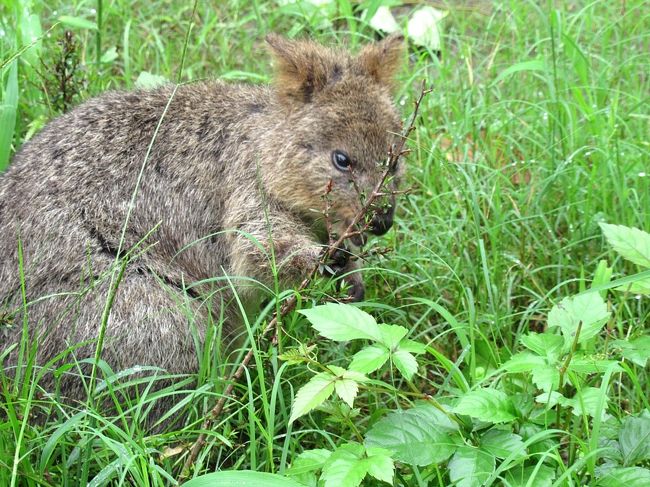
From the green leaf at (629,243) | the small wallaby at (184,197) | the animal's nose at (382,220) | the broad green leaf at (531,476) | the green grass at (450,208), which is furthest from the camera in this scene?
the animal's nose at (382,220)

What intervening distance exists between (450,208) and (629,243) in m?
2.00

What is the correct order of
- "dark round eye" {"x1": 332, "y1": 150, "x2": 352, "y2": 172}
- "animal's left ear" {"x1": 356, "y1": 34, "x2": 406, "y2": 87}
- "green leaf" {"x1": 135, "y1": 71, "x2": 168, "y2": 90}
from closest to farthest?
"dark round eye" {"x1": 332, "y1": 150, "x2": 352, "y2": 172}
"animal's left ear" {"x1": 356, "y1": 34, "x2": 406, "y2": 87}
"green leaf" {"x1": 135, "y1": 71, "x2": 168, "y2": 90}

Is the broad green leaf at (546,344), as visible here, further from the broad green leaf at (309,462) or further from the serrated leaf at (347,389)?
the broad green leaf at (309,462)

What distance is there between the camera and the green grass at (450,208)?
3.65m

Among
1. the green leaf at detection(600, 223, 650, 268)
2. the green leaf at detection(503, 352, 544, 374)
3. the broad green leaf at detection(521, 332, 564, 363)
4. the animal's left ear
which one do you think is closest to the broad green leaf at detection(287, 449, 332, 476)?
the green leaf at detection(503, 352, 544, 374)

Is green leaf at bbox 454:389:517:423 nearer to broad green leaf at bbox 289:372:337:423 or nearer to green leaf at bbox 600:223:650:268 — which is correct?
broad green leaf at bbox 289:372:337:423

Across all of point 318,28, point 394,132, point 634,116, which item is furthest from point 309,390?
point 318,28

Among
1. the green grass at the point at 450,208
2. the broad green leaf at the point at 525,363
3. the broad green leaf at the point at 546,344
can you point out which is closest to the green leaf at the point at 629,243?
the green grass at the point at 450,208

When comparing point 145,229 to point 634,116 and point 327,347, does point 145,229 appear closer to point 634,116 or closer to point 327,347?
point 327,347

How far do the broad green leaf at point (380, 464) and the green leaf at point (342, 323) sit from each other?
38 centimetres

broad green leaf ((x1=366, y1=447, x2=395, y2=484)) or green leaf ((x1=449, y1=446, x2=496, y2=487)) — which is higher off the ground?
broad green leaf ((x1=366, y1=447, x2=395, y2=484))

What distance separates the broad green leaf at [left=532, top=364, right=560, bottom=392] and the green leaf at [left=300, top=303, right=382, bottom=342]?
0.55 m

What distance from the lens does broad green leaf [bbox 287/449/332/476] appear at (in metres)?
3.33

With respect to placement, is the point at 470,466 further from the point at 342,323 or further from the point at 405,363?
the point at 342,323
